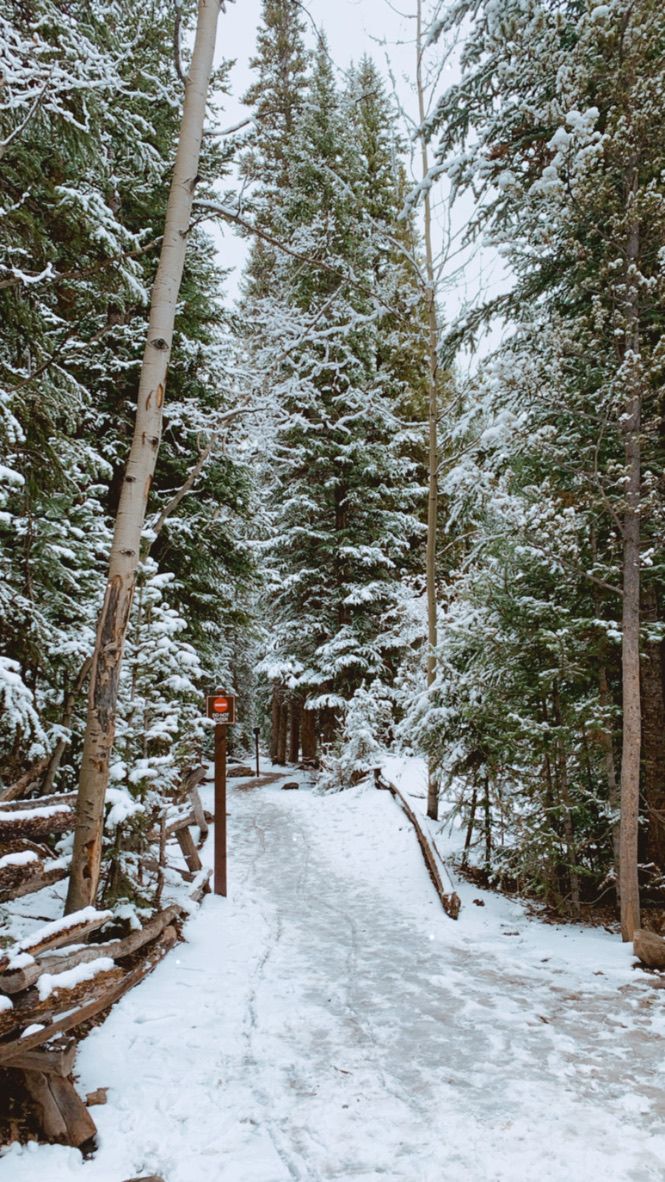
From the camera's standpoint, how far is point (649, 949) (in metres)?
5.84

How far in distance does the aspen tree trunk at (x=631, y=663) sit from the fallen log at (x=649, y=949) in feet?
1.09

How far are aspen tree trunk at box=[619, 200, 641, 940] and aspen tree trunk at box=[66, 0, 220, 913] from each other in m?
4.09

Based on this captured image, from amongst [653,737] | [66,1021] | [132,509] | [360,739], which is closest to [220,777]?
[132,509]

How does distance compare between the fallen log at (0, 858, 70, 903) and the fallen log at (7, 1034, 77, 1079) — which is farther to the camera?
the fallen log at (0, 858, 70, 903)

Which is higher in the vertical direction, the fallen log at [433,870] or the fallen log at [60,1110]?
the fallen log at [60,1110]

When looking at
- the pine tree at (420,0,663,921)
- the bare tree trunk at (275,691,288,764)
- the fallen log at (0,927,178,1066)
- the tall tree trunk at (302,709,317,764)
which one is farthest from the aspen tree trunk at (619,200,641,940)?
the bare tree trunk at (275,691,288,764)

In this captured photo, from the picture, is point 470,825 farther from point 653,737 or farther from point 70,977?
point 70,977

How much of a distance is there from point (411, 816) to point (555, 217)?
337 inches

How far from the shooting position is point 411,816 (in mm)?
10820

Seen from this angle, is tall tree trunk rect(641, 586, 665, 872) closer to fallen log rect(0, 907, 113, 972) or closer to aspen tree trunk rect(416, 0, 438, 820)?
aspen tree trunk rect(416, 0, 438, 820)

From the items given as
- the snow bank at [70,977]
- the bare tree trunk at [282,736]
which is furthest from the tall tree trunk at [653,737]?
the bare tree trunk at [282,736]

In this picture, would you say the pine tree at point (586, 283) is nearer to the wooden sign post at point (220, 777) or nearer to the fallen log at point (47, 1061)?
the wooden sign post at point (220, 777)

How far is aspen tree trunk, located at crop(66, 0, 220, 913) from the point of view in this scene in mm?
4723

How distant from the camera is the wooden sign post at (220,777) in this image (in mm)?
7910
